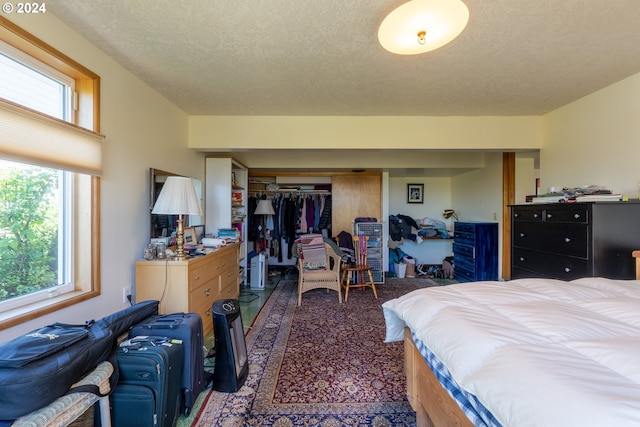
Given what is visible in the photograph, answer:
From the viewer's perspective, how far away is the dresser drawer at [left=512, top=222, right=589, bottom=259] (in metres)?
2.01

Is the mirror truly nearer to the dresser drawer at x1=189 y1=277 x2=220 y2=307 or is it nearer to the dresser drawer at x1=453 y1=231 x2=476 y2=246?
the dresser drawer at x1=189 y1=277 x2=220 y2=307

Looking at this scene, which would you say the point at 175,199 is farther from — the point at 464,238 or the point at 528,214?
the point at 464,238

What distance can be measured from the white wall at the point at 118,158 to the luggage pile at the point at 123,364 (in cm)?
45

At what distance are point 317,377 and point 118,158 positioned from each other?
87.5 inches

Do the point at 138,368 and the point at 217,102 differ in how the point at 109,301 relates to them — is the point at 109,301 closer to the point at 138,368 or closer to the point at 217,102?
the point at 138,368

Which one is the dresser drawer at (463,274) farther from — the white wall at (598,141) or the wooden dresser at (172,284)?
the wooden dresser at (172,284)

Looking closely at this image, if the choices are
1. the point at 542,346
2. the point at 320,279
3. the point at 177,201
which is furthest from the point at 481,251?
the point at 177,201

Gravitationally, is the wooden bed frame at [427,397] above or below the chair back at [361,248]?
below

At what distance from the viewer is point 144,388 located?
1288mm

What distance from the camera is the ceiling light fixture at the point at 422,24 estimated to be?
46.3 inches

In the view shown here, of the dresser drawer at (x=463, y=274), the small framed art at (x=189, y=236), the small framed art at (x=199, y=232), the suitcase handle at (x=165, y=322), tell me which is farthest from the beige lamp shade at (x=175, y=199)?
the dresser drawer at (x=463, y=274)

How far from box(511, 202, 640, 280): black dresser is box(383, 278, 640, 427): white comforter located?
81cm

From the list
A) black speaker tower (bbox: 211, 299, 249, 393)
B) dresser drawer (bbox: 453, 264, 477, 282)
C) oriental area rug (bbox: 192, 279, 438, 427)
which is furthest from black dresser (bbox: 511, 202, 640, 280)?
black speaker tower (bbox: 211, 299, 249, 393)

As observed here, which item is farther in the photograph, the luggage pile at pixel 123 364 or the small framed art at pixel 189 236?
the small framed art at pixel 189 236
